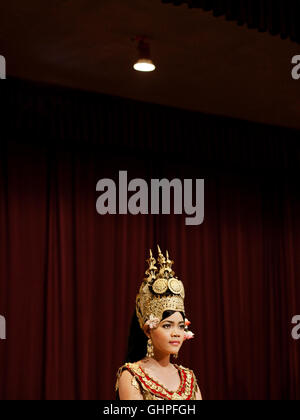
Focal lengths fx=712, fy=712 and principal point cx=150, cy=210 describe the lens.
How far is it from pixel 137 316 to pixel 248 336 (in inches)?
117

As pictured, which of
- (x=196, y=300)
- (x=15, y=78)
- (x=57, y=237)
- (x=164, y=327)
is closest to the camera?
(x=164, y=327)

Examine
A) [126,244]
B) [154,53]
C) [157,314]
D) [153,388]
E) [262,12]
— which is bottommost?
[153,388]

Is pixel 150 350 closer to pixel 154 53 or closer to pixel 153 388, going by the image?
pixel 153 388

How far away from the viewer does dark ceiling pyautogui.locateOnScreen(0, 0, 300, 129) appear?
Result: 422cm

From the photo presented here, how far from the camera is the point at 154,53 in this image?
4.82m

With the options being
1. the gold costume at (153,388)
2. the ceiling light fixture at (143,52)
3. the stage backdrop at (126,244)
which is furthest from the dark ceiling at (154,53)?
the gold costume at (153,388)

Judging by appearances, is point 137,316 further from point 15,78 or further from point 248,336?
point 248,336

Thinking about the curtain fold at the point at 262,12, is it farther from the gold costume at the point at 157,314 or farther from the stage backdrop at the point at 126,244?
the stage backdrop at the point at 126,244

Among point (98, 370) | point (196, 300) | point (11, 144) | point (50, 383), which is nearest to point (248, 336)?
point (196, 300)

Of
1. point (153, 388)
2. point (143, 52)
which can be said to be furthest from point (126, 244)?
point (153, 388)

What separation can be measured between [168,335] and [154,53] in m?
2.13

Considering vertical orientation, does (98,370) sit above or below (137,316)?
below

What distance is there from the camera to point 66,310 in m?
5.46

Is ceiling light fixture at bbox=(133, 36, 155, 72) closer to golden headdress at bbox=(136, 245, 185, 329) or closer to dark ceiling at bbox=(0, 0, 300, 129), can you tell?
dark ceiling at bbox=(0, 0, 300, 129)
